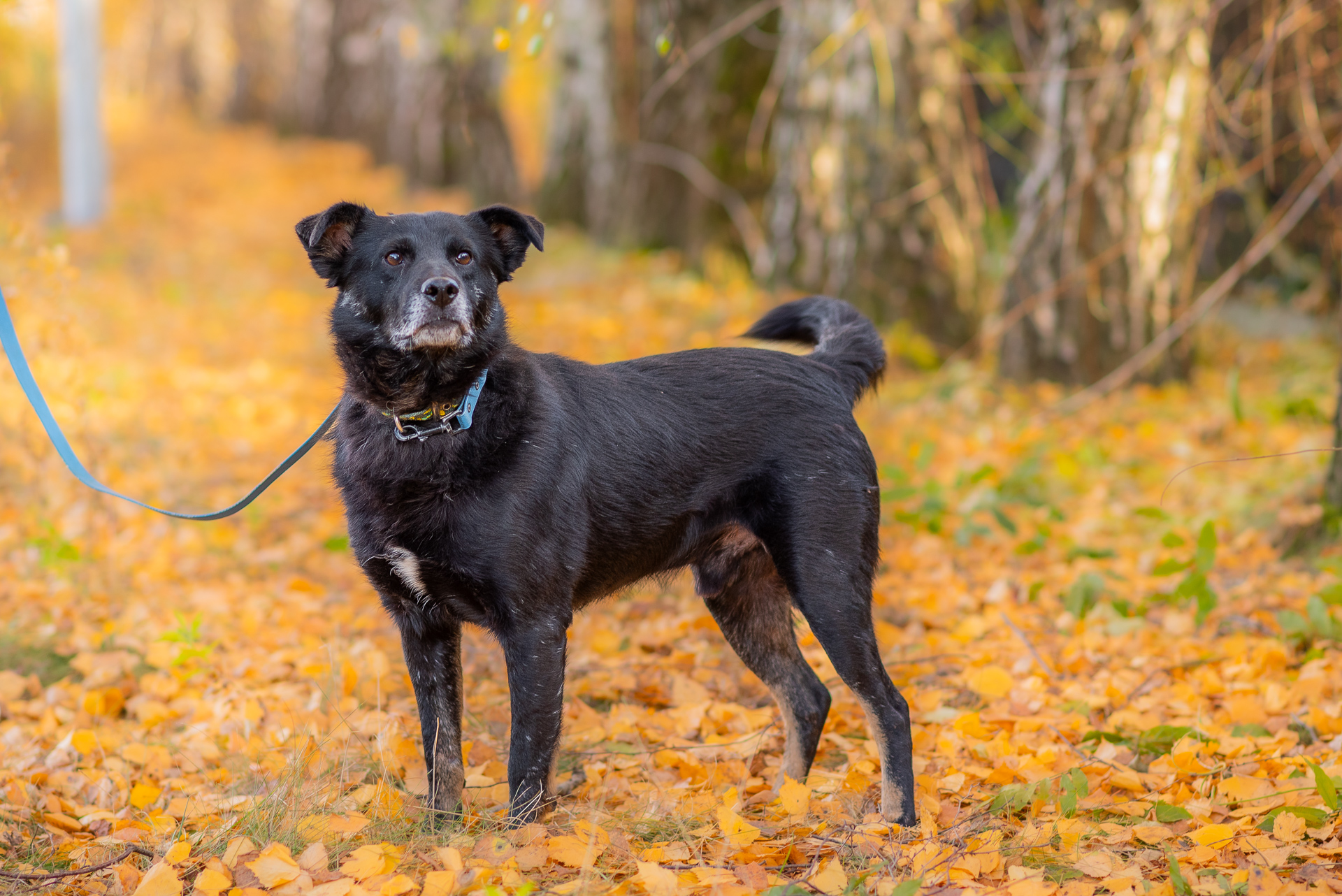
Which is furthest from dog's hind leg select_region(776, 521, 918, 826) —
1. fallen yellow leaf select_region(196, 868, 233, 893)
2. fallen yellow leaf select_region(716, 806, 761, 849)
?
fallen yellow leaf select_region(196, 868, 233, 893)

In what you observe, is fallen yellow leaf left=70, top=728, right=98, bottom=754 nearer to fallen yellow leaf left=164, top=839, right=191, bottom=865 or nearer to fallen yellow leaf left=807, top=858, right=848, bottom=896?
fallen yellow leaf left=164, top=839, right=191, bottom=865

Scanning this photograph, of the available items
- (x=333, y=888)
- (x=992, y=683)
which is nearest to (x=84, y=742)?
(x=333, y=888)

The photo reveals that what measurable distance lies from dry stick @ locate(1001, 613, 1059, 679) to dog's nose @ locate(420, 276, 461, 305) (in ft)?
9.40

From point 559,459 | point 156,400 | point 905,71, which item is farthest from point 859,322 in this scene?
point 156,400

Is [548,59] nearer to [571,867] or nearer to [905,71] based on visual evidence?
[905,71]

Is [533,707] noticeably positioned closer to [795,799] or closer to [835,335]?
[795,799]

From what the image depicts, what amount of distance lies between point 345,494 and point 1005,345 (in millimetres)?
5713

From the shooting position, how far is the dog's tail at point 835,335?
389cm

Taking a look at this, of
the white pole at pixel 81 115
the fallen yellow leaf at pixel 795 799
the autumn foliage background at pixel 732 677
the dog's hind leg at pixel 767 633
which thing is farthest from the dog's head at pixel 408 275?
the white pole at pixel 81 115

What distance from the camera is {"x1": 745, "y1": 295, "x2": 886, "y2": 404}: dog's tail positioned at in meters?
3.89

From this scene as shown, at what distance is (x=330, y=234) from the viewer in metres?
3.35

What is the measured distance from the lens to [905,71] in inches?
317

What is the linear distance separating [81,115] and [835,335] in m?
14.4

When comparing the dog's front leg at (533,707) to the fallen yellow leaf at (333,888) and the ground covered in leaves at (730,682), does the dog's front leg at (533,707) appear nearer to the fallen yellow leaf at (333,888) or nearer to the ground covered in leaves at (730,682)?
the ground covered in leaves at (730,682)
